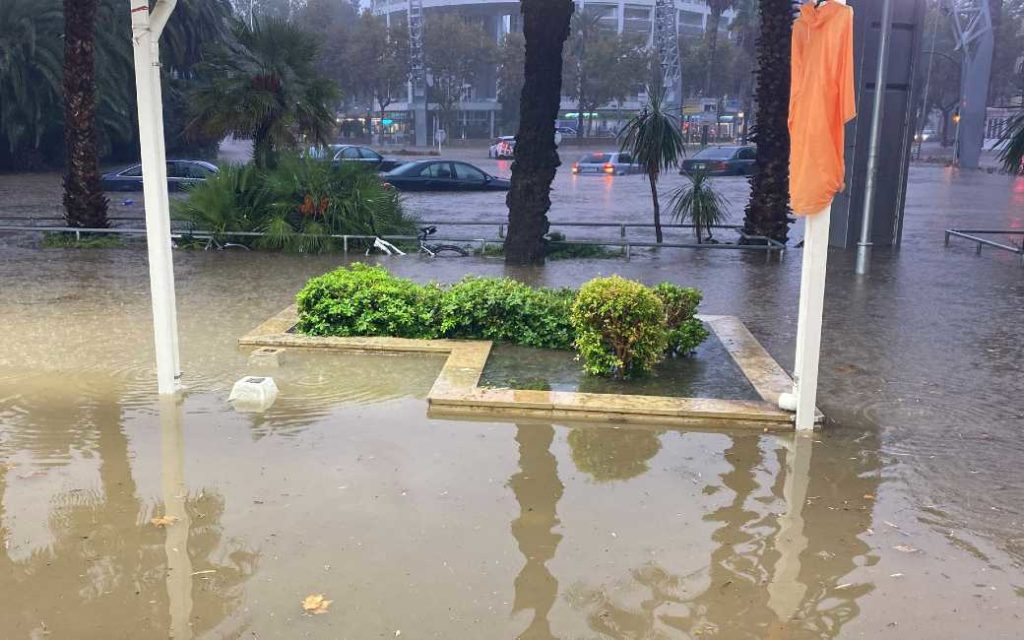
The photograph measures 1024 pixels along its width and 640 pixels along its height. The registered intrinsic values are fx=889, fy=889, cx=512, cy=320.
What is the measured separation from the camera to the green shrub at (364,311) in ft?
28.8

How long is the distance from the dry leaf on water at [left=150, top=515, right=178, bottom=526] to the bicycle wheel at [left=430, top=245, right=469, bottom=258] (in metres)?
10.7

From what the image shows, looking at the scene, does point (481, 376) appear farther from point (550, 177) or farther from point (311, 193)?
point (311, 193)

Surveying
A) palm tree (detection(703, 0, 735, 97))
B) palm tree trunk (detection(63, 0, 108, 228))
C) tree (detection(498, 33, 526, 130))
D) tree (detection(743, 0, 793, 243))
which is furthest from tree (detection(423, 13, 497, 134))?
tree (detection(743, 0, 793, 243))

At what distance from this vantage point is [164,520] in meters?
4.93

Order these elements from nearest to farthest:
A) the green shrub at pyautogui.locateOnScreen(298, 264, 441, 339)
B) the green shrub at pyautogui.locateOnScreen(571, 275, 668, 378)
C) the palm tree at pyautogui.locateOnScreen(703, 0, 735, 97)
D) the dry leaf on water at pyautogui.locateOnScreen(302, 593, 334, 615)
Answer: the dry leaf on water at pyautogui.locateOnScreen(302, 593, 334, 615) < the green shrub at pyautogui.locateOnScreen(571, 275, 668, 378) < the green shrub at pyautogui.locateOnScreen(298, 264, 441, 339) < the palm tree at pyautogui.locateOnScreen(703, 0, 735, 97)

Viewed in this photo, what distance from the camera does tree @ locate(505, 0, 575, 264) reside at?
1379cm

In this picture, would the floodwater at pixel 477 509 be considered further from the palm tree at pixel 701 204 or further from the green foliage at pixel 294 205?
the palm tree at pixel 701 204

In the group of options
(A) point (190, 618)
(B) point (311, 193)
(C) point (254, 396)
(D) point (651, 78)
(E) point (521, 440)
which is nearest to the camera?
(A) point (190, 618)

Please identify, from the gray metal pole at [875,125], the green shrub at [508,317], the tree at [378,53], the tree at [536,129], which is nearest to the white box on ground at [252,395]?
the green shrub at [508,317]

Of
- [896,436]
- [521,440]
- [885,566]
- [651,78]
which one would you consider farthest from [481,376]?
[651,78]

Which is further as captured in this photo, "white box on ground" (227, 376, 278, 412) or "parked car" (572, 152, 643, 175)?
"parked car" (572, 152, 643, 175)

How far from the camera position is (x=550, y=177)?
14.4 metres

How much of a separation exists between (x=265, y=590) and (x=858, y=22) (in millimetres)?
15398

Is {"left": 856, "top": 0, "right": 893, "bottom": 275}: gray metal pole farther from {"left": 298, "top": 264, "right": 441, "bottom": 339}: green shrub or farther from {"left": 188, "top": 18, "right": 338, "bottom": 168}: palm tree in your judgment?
{"left": 188, "top": 18, "right": 338, "bottom": 168}: palm tree
